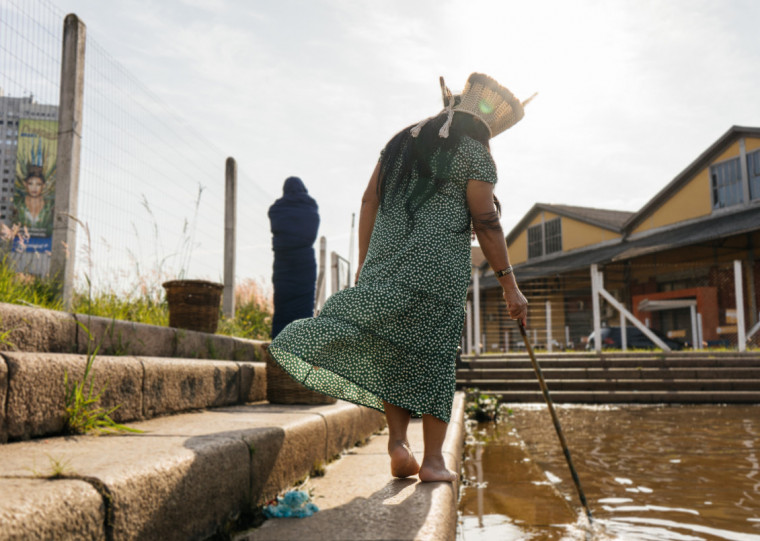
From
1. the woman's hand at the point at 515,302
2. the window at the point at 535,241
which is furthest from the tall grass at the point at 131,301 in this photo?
the window at the point at 535,241

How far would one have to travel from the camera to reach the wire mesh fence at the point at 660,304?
13.6 meters

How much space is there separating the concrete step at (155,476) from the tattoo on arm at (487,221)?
39.7 inches

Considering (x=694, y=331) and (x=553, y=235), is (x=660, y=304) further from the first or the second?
(x=553, y=235)

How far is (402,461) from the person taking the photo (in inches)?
77.7

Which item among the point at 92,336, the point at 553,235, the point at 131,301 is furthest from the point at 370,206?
the point at 553,235

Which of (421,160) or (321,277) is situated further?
(321,277)

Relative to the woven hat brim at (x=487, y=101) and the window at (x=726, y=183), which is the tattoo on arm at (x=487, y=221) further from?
the window at (x=726, y=183)

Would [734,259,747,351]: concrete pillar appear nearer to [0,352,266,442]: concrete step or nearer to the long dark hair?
[0,352,266,442]: concrete step

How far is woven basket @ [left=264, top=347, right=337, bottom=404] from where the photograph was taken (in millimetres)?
3436

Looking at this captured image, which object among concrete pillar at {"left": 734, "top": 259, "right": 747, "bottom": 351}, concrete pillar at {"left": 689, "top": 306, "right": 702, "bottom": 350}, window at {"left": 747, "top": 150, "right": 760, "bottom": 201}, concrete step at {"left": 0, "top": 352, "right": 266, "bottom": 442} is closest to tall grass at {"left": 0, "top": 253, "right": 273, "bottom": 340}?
concrete step at {"left": 0, "top": 352, "right": 266, "bottom": 442}

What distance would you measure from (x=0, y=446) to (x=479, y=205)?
5.31ft

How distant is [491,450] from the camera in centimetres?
422

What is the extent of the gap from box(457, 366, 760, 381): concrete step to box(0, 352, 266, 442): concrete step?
6.30 metres

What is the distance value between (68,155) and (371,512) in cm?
282
